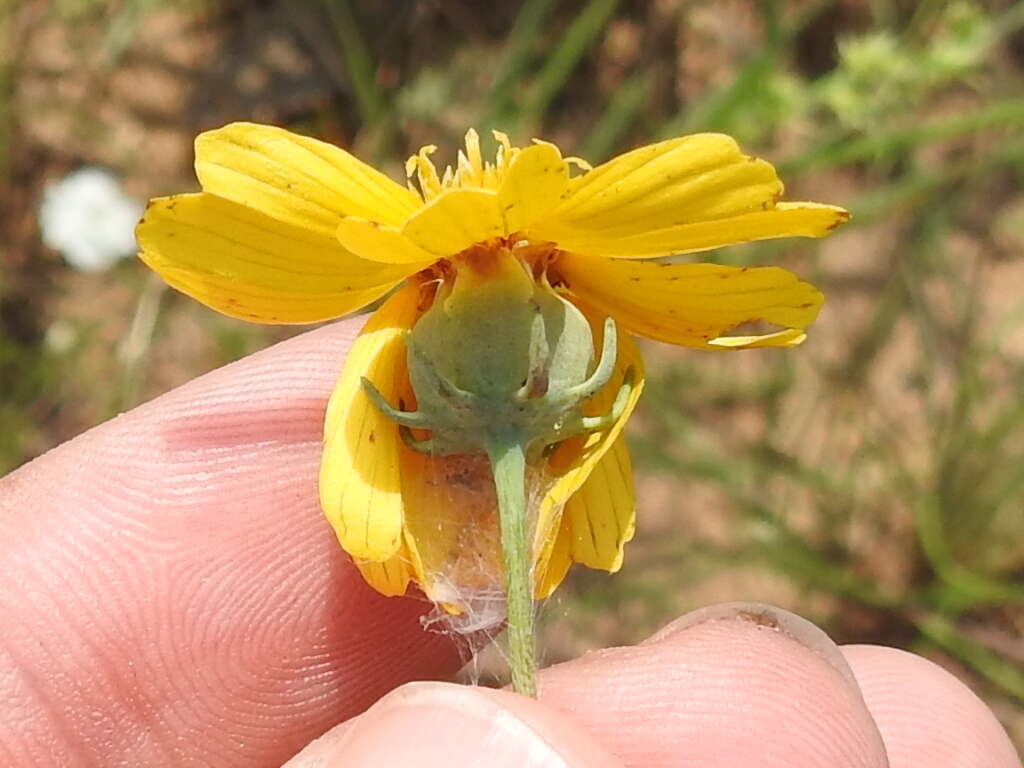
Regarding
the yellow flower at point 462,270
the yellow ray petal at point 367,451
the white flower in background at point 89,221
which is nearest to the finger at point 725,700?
the yellow flower at point 462,270

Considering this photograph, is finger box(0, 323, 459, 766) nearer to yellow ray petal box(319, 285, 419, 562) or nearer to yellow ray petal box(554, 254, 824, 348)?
yellow ray petal box(319, 285, 419, 562)

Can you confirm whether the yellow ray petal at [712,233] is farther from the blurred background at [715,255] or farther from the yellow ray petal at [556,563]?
the blurred background at [715,255]

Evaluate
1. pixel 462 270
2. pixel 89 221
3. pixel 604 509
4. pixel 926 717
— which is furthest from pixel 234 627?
pixel 89 221

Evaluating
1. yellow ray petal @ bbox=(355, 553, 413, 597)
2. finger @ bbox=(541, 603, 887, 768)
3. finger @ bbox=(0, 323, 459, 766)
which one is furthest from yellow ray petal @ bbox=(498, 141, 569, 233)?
finger @ bbox=(541, 603, 887, 768)

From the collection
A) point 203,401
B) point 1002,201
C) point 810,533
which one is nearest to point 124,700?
point 203,401

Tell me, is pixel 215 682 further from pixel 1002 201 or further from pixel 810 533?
pixel 1002 201
